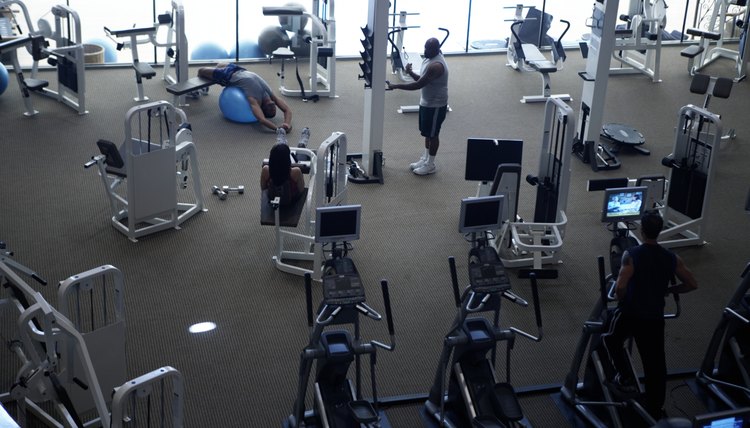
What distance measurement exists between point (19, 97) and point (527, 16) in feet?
22.7

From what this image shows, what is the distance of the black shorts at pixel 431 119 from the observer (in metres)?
8.84

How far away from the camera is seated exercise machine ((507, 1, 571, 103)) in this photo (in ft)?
Result: 36.2

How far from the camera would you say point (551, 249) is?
22.7 ft

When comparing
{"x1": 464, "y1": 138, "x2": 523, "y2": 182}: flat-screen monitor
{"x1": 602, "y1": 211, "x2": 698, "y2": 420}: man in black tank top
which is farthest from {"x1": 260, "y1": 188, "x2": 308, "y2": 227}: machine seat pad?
{"x1": 602, "y1": 211, "x2": 698, "y2": 420}: man in black tank top

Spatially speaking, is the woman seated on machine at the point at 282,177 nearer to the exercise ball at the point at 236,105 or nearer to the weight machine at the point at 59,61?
the exercise ball at the point at 236,105

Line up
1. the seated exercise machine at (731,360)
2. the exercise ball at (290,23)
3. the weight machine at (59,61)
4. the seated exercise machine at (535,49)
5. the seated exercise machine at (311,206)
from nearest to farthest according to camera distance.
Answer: the seated exercise machine at (731,360), the seated exercise machine at (311,206), the weight machine at (59,61), the seated exercise machine at (535,49), the exercise ball at (290,23)

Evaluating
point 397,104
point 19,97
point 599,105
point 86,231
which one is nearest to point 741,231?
point 599,105

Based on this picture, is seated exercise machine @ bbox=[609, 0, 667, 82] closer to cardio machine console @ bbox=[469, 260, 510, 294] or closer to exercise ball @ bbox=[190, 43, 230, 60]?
exercise ball @ bbox=[190, 43, 230, 60]

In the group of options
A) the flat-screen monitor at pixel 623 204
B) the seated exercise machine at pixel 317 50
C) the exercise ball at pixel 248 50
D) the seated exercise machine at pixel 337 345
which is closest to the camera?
the seated exercise machine at pixel 337 345

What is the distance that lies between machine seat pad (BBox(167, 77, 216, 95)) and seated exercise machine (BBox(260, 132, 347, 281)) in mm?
3210

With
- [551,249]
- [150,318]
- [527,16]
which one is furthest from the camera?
[527,16]

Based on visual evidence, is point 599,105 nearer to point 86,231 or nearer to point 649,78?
point 649,78

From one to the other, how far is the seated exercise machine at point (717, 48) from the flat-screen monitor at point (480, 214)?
7170 millimetres

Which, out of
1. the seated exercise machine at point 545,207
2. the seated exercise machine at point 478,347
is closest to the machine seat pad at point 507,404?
the seated exercise machine at point 478,347
